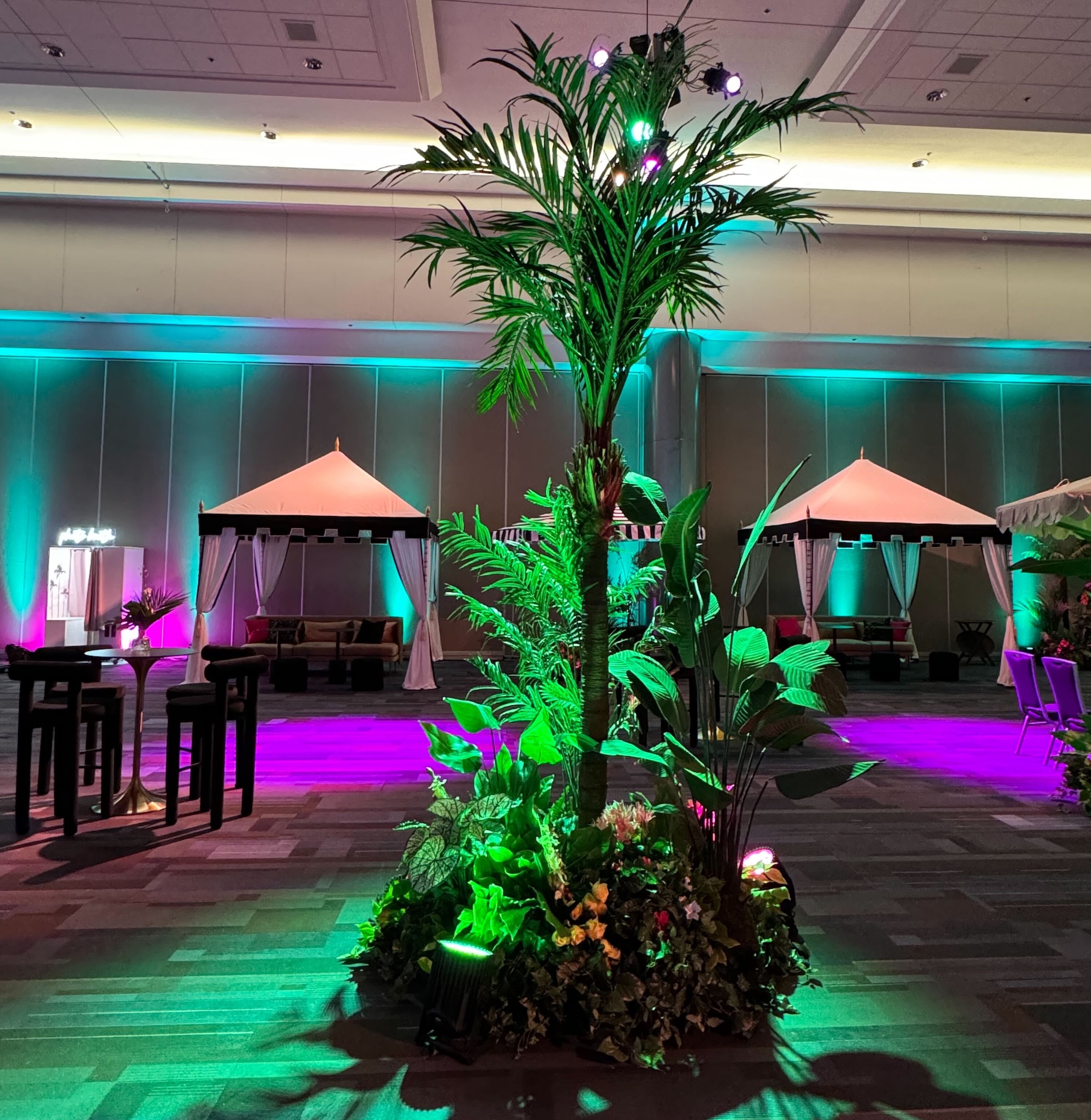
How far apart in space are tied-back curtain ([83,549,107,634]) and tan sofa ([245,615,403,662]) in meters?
2.42

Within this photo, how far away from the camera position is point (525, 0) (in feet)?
22.5

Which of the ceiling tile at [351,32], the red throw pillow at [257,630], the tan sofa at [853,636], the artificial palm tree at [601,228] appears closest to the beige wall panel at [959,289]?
the tan sofa at [853,636]

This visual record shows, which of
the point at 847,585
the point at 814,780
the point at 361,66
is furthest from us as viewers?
the point at 847,585

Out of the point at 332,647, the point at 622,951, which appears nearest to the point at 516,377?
the point at 622,951

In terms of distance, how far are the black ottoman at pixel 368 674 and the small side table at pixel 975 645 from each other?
9.62 meters

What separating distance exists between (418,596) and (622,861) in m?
→ 7.63

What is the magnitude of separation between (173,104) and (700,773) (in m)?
9.89

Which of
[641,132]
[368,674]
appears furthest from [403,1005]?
[368,674]

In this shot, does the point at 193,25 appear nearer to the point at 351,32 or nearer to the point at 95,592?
the point at 351,32

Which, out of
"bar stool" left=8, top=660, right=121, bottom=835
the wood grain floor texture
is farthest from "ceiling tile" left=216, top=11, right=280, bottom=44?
the wood grain floor texture

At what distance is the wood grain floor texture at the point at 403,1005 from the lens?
1942mm

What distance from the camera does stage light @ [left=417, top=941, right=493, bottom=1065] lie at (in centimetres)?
208

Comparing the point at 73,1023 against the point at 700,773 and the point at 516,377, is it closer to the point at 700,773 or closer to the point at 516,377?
the point at 700,773

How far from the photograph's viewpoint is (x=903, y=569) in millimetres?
13453
